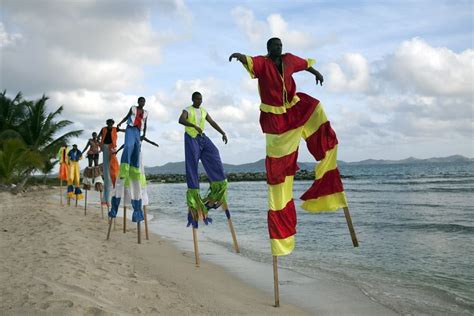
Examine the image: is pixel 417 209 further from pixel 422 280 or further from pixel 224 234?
pixel 422 280

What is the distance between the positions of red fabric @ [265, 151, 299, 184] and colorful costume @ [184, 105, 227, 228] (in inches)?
99.3

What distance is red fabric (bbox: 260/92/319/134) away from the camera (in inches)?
197

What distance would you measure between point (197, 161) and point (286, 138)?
2724 mm

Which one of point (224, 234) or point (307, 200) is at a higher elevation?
point (307, 200)

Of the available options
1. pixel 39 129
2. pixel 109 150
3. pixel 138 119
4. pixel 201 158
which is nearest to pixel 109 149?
pixel 109 150

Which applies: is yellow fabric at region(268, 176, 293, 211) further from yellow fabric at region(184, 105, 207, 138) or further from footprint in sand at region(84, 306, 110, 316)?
yellow fabric at region(184, 105, 207, 138)

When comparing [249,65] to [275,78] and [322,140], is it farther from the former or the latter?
[322,140]

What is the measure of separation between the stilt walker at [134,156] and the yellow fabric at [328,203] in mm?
5272

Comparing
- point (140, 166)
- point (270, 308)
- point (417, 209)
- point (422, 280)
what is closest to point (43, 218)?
point (140, 166)

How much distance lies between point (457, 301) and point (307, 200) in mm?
2811

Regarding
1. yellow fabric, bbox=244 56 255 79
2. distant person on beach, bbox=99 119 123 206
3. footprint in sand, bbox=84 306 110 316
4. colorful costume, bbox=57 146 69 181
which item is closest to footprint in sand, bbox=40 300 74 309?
footprint in sand, bbox=84 306 110 316

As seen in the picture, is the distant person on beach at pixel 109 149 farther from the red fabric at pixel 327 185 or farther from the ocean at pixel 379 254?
the red fabric at pixel 327 185

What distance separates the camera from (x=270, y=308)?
5.11 m

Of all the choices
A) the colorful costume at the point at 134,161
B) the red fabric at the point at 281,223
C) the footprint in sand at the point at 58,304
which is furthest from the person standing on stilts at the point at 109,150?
the footprint in sand at the point at 58,304
